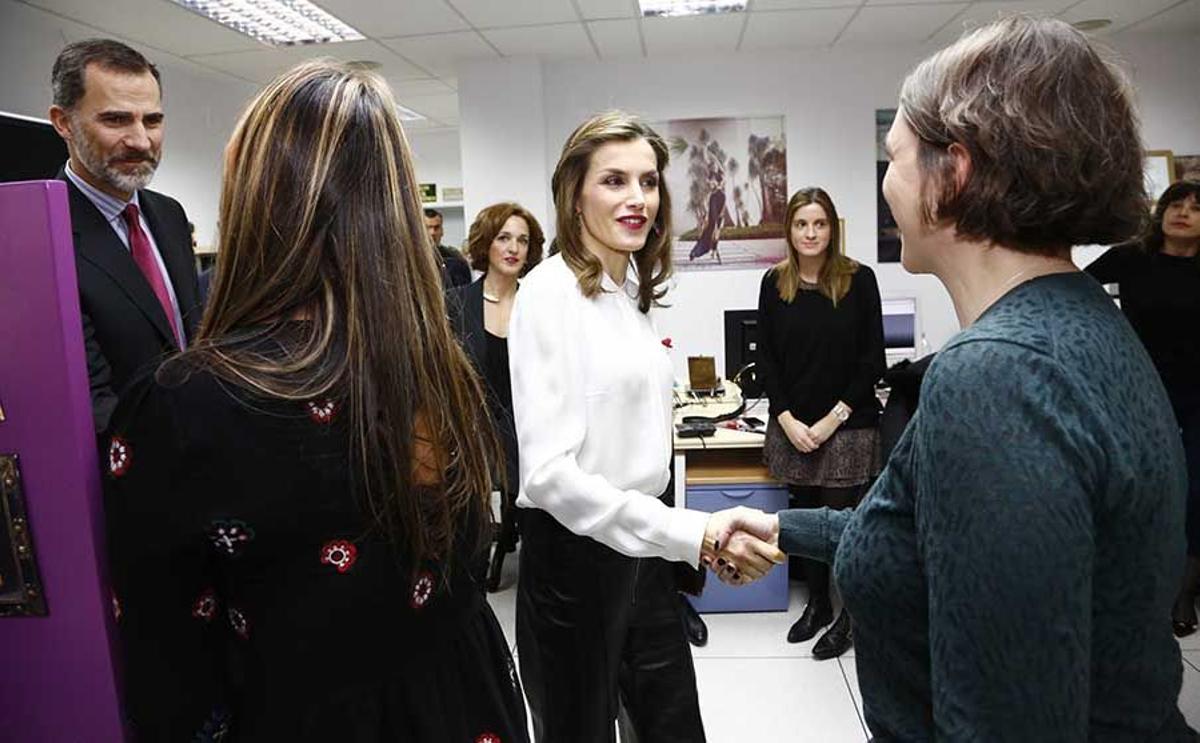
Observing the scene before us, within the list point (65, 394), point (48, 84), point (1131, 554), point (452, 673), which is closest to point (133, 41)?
point (48, 84)

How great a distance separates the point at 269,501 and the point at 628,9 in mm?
4564

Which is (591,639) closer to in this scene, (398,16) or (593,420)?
(593,420)

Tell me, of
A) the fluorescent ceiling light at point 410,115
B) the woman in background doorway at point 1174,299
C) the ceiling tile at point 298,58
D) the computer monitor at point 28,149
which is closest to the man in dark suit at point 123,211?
the computer monitor at point 28,149

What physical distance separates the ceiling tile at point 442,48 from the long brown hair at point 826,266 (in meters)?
3.02

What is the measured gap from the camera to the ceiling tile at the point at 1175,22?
507 centimetres

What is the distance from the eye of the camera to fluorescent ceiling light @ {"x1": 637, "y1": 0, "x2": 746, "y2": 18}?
15.6 feet

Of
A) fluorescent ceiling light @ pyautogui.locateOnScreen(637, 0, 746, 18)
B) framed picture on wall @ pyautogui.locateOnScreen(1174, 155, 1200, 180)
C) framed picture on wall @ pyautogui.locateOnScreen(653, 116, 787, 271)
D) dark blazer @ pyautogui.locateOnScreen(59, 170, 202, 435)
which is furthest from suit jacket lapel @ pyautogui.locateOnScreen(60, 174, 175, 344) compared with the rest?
framed picture on wall @ pyautogui.locateOnScreen(1174, 155, 1200, 180)

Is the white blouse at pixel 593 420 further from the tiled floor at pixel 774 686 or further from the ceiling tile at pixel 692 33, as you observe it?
the ceiling tile at pixel 692 33

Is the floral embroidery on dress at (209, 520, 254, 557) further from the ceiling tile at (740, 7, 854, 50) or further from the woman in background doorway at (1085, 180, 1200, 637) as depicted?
the ceiling tile at (740, 7, 854, 50)

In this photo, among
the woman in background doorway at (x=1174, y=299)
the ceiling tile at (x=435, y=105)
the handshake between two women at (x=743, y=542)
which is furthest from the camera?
A: the ceiling tile at (x=435, y=105)

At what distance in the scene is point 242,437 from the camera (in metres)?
0.78

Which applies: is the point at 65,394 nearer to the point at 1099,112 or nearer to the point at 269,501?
the point at 269,501

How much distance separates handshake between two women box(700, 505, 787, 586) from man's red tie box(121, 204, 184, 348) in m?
1.25

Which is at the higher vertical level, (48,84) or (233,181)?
(48,84)
